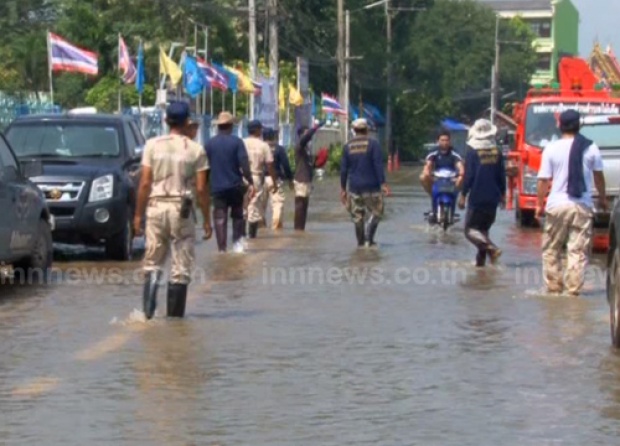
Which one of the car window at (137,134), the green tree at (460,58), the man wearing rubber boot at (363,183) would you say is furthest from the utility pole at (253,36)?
the green tree at (460,58)

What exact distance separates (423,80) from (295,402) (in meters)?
87.3

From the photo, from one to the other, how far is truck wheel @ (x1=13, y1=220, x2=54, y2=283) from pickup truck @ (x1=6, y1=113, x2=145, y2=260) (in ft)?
5.54

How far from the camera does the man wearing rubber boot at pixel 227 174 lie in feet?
64.3

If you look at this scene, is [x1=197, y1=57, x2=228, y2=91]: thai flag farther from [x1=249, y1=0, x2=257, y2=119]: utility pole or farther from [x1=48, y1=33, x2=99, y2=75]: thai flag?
[x1=48, y1=33, x2=99, y2=75]: thai flag

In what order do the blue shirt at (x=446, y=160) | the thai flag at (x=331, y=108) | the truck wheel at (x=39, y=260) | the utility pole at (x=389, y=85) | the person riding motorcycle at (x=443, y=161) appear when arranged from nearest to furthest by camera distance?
the truck wheel at (x=39, y=260) < the person riding motorcycle at (x=443, y=161) < the blue shirt at (x=446, y=160) < the thai flag at (x=331, y=108) < the utility pole at (x=389, y=85)

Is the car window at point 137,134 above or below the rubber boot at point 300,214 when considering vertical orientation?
above

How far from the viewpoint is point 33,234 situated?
16406 millimetres

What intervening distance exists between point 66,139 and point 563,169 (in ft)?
24.1

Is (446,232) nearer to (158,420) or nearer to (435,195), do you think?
(435,195)

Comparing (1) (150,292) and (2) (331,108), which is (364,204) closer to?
(1) (150,292)

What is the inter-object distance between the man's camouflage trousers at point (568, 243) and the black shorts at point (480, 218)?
9.13 feet

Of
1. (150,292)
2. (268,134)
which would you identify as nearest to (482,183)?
(150,292)

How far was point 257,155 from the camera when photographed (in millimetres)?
23047

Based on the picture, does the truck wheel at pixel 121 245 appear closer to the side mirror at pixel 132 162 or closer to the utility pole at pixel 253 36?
the side mirror at pixel 132 162
